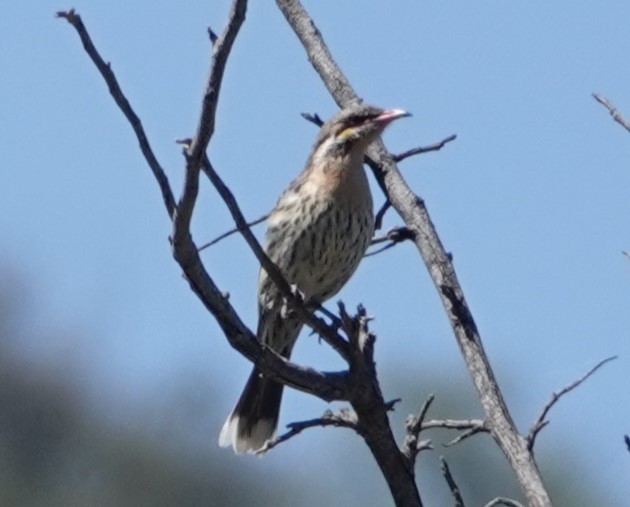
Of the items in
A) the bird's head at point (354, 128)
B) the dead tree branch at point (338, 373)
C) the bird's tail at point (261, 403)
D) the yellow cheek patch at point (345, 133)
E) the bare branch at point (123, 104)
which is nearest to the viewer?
the bare branch at point (123, 104)

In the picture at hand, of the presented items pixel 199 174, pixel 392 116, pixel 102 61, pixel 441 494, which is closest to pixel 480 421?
pixel 199 174

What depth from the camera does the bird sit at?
761cm

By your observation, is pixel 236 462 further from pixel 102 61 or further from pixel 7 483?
pixel 102 61

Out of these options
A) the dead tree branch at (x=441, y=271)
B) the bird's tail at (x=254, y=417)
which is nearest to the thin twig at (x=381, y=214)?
the dead tree branch at (x=441, y=271)

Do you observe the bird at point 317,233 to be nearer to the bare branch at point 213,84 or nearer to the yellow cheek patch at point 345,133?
the yellow cheek patch at point 345,133

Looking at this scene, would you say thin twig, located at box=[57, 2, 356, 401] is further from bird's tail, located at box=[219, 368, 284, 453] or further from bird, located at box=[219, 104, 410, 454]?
bird's tail, located at box=[219, 368, 284, 453]

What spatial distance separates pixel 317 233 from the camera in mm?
7688

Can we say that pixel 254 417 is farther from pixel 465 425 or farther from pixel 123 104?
pixel 123 104

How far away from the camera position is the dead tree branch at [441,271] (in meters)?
5.35

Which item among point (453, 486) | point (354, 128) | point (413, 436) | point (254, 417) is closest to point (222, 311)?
point (413, 436)

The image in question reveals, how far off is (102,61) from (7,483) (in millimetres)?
28599

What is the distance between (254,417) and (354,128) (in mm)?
1200

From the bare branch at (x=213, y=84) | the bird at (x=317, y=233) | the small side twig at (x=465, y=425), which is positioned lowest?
the small side twig at (x=465, y=425)

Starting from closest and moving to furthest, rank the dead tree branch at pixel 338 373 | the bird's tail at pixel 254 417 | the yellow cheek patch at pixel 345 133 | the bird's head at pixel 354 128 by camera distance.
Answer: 1. the dead tree branch at pixel 338 373
2. the bird's head at pixel 354 128
3. the yellow cheek patch at pixel 345 133
4. the bird's tail at pixel 254 417
